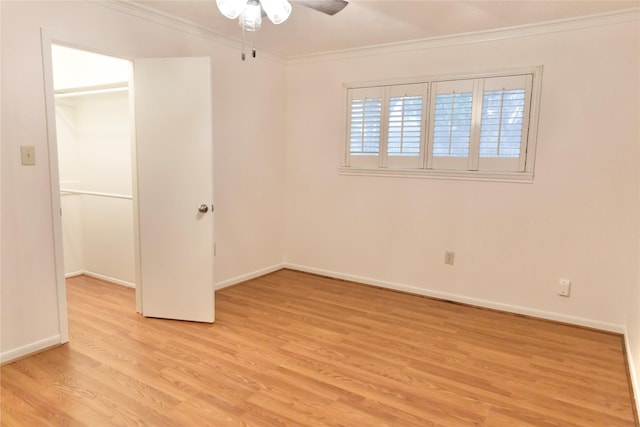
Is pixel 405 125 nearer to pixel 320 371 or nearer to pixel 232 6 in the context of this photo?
pixel 232 6

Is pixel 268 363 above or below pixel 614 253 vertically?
below

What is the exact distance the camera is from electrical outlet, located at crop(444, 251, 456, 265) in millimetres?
3781

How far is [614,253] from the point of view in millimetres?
3129

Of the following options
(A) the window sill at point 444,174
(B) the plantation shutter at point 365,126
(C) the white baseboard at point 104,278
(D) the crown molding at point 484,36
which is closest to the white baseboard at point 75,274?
(C) the white baseboard at point 104,278

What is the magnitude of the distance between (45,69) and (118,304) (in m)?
1.95

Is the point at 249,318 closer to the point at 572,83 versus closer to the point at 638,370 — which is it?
the point at 638,370

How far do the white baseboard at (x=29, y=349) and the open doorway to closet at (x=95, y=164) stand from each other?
1.20 meters

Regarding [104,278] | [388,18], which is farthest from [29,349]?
[388,18]

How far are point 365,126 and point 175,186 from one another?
1978mm

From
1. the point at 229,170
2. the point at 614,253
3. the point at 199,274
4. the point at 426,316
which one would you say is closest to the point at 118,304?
the point at 199,274

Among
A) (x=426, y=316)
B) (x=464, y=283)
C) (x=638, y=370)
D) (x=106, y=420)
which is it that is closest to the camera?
(x=106, y=420)

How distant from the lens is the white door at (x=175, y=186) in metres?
3.04

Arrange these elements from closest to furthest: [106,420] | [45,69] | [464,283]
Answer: [106,420] < [45,69] < [464,283]

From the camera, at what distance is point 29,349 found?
8.46ft
